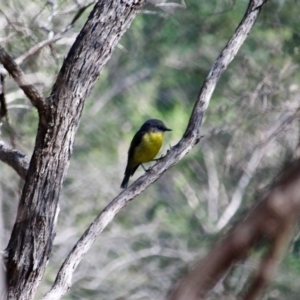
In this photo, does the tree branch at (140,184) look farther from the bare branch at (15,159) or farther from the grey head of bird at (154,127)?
the grey head of bird at (154,127)

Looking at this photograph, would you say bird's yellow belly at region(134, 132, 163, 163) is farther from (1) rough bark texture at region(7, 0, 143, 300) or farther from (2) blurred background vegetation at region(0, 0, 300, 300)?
(1) rough bark texture at region(7, 0, 143, 300)

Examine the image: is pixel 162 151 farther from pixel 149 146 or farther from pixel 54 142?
pixel 54 142

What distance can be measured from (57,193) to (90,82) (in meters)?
0.65

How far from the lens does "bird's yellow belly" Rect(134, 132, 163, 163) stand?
26.5 feet

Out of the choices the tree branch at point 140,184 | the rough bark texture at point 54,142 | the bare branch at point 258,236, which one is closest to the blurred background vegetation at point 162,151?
the tree branch at point 140,184

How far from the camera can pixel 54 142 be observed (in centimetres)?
398

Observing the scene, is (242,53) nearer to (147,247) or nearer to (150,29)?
(150,29)

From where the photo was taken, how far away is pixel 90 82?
3969 mm

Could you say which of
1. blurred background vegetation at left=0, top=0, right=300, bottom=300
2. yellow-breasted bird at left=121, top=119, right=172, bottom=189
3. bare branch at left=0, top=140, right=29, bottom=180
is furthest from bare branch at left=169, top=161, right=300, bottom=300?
blurred background vegetation at left=0, top=0, right=300, bottom=300

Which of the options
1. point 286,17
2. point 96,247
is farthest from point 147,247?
point 286,17

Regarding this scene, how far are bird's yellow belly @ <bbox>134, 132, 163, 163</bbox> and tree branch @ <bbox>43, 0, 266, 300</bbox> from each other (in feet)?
11.5

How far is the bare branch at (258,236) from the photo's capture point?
80cm

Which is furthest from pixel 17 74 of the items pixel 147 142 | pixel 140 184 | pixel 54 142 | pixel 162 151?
pixel 162 151

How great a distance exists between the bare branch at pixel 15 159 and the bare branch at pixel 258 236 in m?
3.81
